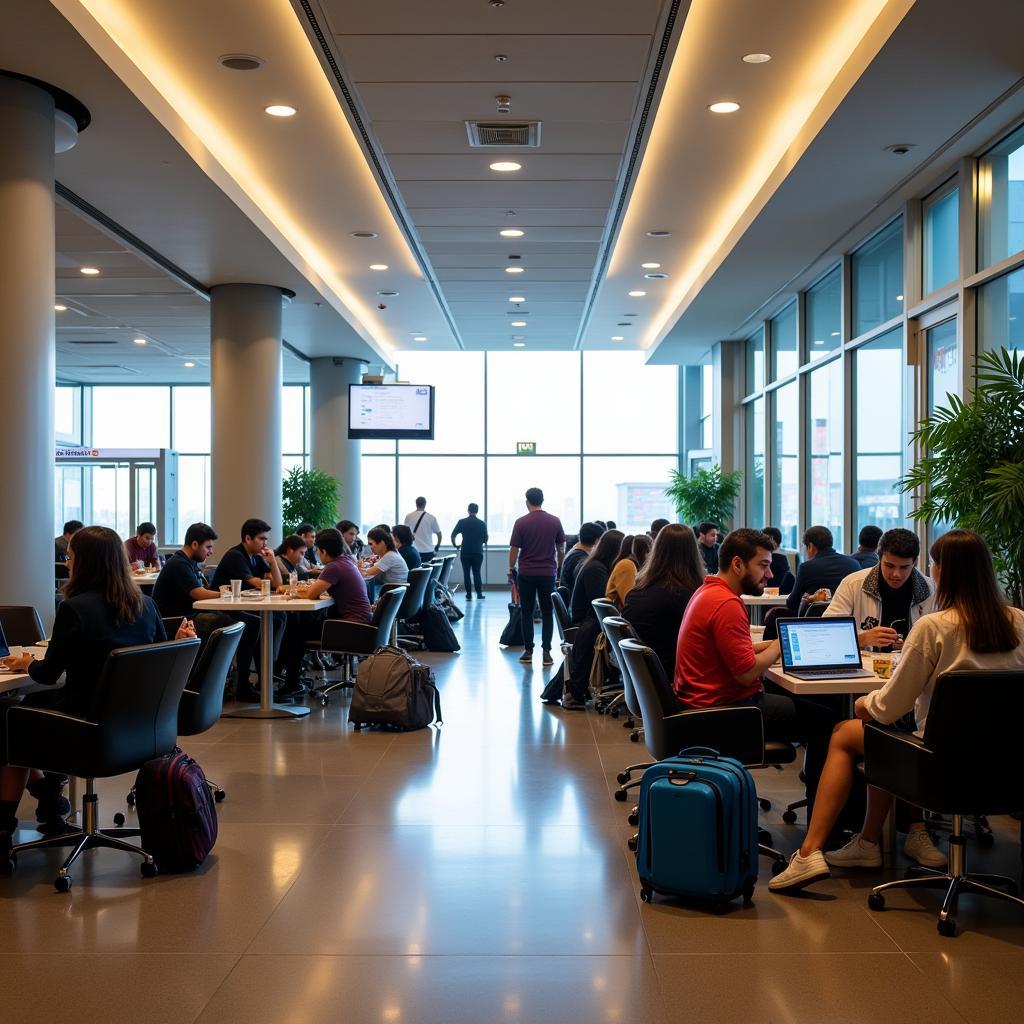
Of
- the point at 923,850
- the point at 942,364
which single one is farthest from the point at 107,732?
the point at 942,364

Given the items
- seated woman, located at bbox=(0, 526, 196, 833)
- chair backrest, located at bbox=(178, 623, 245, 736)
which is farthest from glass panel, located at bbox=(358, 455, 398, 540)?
seated woman, located at bbox=(0, 526, 196, 833)

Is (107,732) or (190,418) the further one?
(190,418)

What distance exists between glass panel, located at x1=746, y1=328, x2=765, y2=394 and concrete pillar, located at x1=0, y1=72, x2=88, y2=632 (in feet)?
33.7

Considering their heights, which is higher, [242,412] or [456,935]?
[242,412]

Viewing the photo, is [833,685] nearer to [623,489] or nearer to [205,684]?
[205,684]

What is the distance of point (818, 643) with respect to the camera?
480 cm

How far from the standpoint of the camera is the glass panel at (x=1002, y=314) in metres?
6.99

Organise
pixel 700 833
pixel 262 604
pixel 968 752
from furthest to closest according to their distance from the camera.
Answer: pixel 262 604, pixel 700 833, pixel 968 752

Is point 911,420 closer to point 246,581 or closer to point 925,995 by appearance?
point 246,581

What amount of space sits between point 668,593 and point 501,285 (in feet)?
26.6

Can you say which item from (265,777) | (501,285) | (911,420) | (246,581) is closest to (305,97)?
(246,581)

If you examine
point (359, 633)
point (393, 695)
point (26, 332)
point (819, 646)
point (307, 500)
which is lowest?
point (393, 695)

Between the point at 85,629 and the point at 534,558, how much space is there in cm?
694

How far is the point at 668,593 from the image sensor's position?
19.2 ft
